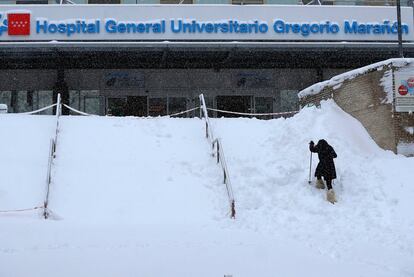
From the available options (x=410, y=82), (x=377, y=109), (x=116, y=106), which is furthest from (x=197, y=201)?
(x=116, y=106)

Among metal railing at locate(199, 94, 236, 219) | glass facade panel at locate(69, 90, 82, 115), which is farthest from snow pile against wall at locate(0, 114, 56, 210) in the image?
glass facade panel at locate(69, 90, 82, 115)

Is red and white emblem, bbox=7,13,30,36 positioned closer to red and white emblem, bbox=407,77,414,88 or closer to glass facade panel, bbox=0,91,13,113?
glass facade panel, bbox=0,91,13,113

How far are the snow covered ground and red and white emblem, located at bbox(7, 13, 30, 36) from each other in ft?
22.7

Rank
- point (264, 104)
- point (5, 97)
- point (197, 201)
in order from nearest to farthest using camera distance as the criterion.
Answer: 1. point (197, 201)
2. point (5, 97)
3. point (264, 104)

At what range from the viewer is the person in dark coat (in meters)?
10.3

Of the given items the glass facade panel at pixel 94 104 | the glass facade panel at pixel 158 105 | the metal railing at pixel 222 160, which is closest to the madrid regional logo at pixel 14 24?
the glass facade panel at pixel 94 104

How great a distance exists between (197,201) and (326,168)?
110 inches

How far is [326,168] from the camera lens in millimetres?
10461

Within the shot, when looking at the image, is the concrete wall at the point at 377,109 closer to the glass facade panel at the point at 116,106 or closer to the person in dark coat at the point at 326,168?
the person in dark coat at the point at 326,168

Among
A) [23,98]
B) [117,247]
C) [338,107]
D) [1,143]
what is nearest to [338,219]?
[117,247]

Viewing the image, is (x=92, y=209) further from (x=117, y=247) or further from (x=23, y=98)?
(x=23, y=98)

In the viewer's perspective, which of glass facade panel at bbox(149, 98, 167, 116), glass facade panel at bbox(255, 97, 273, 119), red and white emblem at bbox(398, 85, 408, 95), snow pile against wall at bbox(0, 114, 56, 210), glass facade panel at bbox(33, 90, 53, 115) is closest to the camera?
snow pile against wall at bbox(0, 114, 56, 210)

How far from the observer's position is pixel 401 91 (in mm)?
12023

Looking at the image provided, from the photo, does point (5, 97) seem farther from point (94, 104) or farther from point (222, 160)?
point (222, 160)
